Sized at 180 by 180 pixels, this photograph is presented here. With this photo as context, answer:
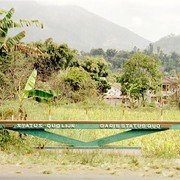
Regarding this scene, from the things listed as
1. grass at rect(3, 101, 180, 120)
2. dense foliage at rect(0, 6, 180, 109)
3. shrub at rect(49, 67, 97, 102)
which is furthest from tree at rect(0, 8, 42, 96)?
shrub at rect(49, 67, 97, 102)

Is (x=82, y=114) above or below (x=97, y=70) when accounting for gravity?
below

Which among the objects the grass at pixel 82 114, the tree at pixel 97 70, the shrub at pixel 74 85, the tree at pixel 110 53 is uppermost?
the tree at pixel 110 53

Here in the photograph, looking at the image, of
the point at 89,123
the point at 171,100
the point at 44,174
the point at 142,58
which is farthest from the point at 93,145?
the point at 142,58

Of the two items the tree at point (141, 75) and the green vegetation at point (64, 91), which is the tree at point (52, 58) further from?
the tree at point (141, 75)

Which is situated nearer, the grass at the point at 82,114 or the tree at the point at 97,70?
the grass at the point at 82,114

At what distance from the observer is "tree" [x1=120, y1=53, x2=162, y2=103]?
37.9m

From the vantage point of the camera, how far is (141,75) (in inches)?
1515

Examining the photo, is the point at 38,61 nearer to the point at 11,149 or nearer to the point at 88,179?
the point at 11,149

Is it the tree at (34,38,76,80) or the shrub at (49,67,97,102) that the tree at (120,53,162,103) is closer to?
the tree at (34,38,76,80)

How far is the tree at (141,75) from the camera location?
37.9 m

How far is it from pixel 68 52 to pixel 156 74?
8.22m

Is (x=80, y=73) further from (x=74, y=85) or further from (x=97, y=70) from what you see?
(x=97, y=70)

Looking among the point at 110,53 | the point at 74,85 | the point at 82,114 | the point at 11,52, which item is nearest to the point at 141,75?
the point at 74,85

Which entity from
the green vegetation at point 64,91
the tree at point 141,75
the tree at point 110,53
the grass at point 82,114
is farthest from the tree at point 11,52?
the tree at point 110,53
